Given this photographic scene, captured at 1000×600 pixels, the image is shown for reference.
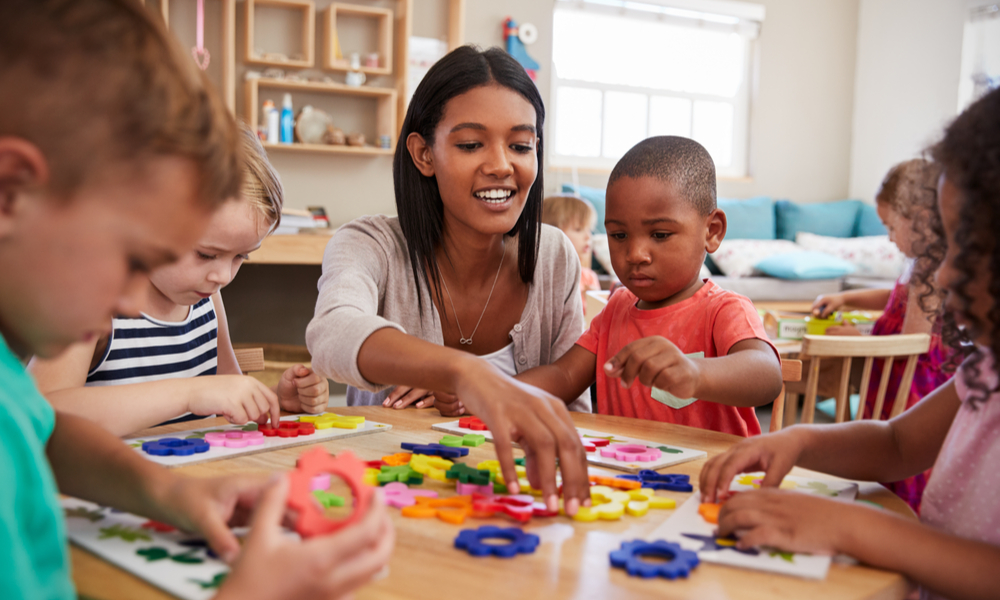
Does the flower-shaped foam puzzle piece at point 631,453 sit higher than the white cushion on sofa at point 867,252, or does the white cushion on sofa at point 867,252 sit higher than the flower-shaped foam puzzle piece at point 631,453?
the white cushion on sofa at point 867,252

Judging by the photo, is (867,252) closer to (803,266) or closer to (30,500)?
(803,266)

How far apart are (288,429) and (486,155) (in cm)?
65

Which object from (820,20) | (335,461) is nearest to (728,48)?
(820,20)

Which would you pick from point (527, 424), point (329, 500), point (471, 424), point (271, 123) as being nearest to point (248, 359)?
point (471, 424)

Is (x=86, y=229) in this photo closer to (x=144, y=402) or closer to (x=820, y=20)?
(x=144, y=402)

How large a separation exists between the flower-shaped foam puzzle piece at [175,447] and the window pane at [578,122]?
4718 millimetres

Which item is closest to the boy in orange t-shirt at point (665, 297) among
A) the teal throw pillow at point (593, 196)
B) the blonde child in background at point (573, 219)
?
the blonde child in background at point (573, 219)

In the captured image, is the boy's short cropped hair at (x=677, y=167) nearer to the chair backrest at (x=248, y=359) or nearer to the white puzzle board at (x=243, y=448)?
the white puzzle board at (x=243, y=448)

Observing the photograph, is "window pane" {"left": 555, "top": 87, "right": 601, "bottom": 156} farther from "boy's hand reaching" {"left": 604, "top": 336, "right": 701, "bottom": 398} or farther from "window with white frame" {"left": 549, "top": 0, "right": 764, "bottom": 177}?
"boy's hand reaching" {"left": 604, "top": 336, "right": 701, "bottom": 398}

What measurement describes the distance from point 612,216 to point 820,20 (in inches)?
220

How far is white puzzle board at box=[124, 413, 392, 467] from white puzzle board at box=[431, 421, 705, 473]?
4.1 inches

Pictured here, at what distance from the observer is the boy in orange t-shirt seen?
1.41 m

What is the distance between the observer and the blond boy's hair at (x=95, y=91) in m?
0.46

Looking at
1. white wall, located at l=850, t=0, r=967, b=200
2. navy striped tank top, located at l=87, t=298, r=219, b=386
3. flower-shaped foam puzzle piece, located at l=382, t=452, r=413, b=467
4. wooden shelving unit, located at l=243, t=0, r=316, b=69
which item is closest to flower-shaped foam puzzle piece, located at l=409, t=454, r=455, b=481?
flower-shaped foam puzzle piece, located at l=382, t=452, r=413, b=467
